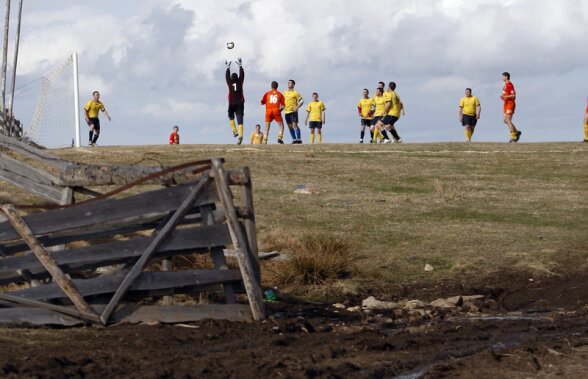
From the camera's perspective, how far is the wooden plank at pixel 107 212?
8484 mm

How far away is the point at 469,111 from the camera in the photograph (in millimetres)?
30562

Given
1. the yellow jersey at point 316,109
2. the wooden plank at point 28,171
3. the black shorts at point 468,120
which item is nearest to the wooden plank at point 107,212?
the wooden plank at point 28,171

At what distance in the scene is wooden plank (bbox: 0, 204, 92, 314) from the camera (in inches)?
328

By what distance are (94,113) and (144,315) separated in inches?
828

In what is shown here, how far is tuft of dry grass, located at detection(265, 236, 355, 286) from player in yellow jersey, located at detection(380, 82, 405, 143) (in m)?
16.6

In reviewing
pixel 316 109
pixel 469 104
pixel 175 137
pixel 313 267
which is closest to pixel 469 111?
pixel 469 104

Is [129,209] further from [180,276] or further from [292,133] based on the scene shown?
[292,133]

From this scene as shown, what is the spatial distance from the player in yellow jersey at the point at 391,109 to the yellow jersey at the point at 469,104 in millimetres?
2740

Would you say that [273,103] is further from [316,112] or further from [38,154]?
[38,154]

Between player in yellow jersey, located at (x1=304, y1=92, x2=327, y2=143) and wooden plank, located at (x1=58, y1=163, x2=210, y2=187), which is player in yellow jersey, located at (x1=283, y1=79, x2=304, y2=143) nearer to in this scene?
player in yellow jersey, located at (x1=304, y1=92, x2=327, y2=143)

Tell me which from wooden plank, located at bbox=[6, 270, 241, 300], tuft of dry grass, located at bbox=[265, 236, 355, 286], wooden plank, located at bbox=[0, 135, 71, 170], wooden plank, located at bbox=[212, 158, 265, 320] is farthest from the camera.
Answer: tuft of dry grass, located at bbox=[265, 236, 355, 286]

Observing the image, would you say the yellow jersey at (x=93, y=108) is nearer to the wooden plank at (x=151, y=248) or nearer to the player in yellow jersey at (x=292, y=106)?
the player in yellow jersey at (x=292, y=106)

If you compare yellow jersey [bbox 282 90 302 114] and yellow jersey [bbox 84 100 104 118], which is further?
yellow jersey [bbox 282 90 302 114]

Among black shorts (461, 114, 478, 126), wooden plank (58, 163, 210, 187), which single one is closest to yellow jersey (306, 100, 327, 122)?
black shorts (461, 114, 478, 126)
